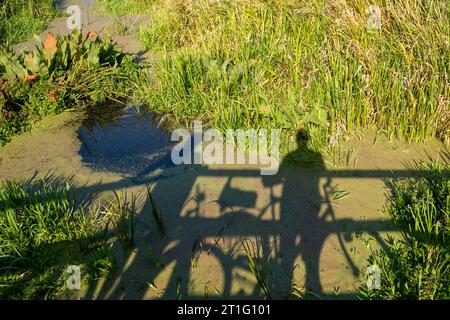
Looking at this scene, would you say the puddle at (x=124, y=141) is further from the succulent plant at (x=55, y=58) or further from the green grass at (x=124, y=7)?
the green grass at (x=124, y=7)

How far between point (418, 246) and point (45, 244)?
2.35m

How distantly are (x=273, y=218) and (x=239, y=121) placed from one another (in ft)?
4.01

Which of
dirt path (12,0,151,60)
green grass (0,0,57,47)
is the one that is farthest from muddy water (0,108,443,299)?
Answer: green grass (0,0,57,47)

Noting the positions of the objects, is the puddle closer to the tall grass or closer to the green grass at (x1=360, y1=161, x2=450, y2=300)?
the tall grass

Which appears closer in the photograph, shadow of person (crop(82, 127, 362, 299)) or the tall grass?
shadow of person (crop(82, 127, 362, 299))

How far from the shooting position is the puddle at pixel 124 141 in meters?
3.80

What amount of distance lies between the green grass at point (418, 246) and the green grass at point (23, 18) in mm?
6097

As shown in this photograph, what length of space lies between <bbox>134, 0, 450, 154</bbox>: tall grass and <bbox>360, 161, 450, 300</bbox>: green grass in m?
0.84

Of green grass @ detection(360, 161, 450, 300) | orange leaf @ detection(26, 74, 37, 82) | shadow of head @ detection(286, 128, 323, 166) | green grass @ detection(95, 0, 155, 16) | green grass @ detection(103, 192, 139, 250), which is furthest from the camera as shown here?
green grass @ detection(95, 0, 155, 16)

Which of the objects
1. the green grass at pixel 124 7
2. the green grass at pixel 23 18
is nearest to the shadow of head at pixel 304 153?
the green grass at pixel 23 18

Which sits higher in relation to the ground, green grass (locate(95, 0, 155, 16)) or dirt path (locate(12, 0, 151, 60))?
green grass (locate(95, 0, 155, 16))

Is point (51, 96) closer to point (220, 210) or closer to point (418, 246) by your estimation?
point (220, 210)

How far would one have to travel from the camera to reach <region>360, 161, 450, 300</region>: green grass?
2.41 meters
